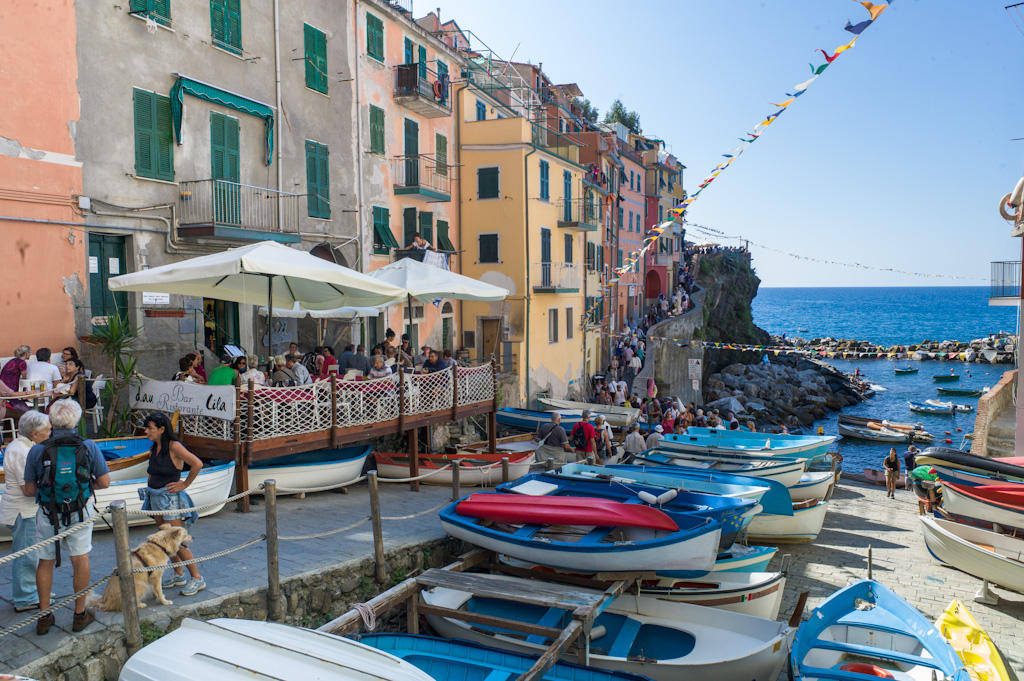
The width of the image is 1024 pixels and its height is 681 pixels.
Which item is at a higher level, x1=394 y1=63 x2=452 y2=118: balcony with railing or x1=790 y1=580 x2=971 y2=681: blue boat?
x1=394 y1=63 x2=452 y2=118: balcony with railing

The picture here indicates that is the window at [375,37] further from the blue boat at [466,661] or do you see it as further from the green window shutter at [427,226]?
the blue boat at [466,661]

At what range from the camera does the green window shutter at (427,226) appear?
932 inches

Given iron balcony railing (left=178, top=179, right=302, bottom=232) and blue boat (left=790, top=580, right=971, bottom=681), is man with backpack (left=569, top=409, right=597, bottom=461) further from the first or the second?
iron balcony railing (left=178, top=179, right=302, bottom=232)

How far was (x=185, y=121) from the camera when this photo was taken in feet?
48.5

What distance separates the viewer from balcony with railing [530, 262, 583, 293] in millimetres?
27548

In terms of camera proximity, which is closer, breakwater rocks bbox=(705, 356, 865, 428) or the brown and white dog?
the brown and white dog

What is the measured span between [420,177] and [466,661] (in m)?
17.8

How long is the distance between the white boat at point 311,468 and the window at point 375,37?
42.2ft

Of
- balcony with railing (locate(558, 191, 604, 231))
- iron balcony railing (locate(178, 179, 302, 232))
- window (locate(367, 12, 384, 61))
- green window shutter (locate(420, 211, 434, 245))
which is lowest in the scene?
iron balcony railing (locate(178, 179, 302, 232))

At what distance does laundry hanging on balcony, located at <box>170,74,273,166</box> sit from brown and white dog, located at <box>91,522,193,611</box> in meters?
10.2

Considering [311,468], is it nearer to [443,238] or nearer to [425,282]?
[425,282]

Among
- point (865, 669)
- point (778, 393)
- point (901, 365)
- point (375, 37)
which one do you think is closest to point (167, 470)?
point (865, 669)

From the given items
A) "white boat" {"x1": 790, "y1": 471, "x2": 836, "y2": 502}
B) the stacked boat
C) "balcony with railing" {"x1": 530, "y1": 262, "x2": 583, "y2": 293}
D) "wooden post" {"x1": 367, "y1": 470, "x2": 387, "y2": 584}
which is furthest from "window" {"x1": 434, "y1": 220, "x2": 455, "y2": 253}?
"wooden post" {"x1": 367, "y1": 470, "x2": 387, "y2": 584}

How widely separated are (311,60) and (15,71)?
7827mm
